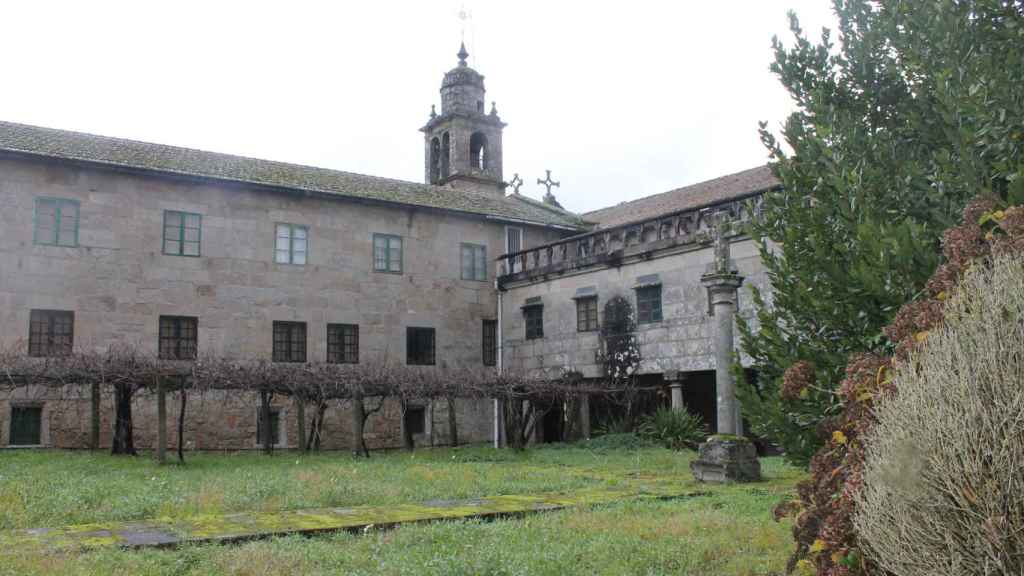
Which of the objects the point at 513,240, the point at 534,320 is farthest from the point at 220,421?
the point at 513,240

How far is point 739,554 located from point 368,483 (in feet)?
21.3

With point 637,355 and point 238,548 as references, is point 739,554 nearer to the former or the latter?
point 238,548

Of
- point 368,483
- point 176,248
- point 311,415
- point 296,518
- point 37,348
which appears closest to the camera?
point 296,518

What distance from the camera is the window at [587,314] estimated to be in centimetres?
2503

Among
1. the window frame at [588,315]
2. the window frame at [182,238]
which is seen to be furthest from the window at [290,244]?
the window frame at [588,315]

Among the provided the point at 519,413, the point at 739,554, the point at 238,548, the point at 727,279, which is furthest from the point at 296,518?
the point at 519,413

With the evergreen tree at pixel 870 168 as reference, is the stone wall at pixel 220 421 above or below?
below

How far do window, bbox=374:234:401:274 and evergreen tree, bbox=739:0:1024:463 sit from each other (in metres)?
19.5

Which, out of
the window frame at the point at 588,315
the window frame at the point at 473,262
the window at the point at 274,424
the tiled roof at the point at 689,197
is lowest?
the window at the point at 274,424

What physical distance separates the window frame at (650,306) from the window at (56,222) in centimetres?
1407

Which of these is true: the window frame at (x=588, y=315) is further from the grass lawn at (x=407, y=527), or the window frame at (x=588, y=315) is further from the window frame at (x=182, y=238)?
the window frame at (x=182, y=238)

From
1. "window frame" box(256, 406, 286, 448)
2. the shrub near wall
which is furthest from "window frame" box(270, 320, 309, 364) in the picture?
the shrub near wall

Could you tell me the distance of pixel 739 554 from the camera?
7.75m

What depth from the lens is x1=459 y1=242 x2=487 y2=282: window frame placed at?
89.5 feet
